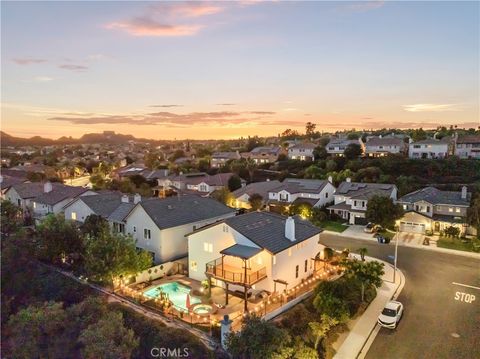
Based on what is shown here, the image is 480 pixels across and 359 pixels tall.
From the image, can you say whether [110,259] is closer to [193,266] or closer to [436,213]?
[193,266]

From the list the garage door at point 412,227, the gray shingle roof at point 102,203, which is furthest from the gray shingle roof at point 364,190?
the gray shingle roof at point 102,203

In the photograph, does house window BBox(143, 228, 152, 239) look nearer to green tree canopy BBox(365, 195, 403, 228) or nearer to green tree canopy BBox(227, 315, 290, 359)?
green tree canopy BBox(227, 315, 290, 359)

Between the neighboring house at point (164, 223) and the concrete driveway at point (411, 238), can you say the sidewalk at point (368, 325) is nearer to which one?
the concrete driveway at point (411, 238)

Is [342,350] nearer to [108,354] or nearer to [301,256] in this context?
[301,256]

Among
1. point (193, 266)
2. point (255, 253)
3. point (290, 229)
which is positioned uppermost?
point (290, 229)

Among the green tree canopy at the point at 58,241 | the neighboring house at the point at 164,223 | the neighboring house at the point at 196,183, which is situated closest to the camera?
the green tree canopy at the point at 58,241

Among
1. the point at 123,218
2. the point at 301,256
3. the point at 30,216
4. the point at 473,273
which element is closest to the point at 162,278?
the point at 123,218

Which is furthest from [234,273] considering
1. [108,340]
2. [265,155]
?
[265,155]
